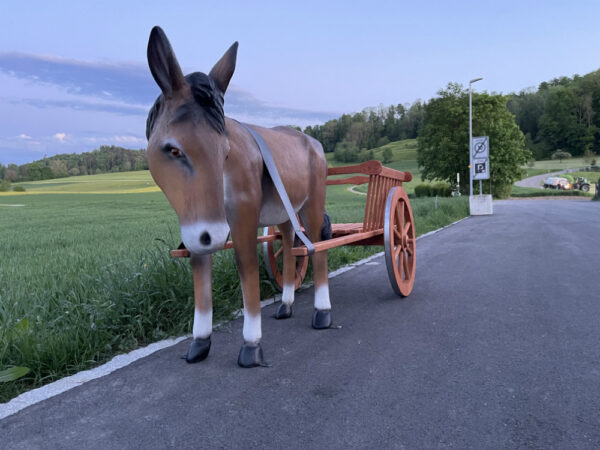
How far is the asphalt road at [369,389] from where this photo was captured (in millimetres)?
1844

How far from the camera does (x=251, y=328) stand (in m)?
2.57

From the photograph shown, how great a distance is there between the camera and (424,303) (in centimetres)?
412

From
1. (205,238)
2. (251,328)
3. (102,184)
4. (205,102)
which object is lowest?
(251,328)

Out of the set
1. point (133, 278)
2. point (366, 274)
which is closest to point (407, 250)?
point (366, 274)

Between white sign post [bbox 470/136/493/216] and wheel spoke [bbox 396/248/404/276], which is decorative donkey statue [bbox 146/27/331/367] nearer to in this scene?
wheel spoke [bbox 396/248/404/276]

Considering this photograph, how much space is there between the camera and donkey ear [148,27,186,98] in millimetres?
1803

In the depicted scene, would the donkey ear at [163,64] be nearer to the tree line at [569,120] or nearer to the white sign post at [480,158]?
the white sign post at [480,158]

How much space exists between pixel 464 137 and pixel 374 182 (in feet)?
116

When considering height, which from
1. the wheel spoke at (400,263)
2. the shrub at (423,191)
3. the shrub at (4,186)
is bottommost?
the shrub at (423,191)

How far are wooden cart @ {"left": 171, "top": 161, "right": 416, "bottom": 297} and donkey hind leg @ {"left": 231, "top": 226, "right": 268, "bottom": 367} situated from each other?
1.07 meters

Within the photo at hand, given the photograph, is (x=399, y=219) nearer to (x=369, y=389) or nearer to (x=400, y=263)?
(x=400, y=263)

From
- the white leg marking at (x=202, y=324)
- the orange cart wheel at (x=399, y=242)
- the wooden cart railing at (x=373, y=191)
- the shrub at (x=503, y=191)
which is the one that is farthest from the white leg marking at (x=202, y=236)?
the shrub at (x=503, y=191)

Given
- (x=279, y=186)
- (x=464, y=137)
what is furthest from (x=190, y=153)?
(x=464, y=137)

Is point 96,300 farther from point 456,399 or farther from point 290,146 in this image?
point 456,399
